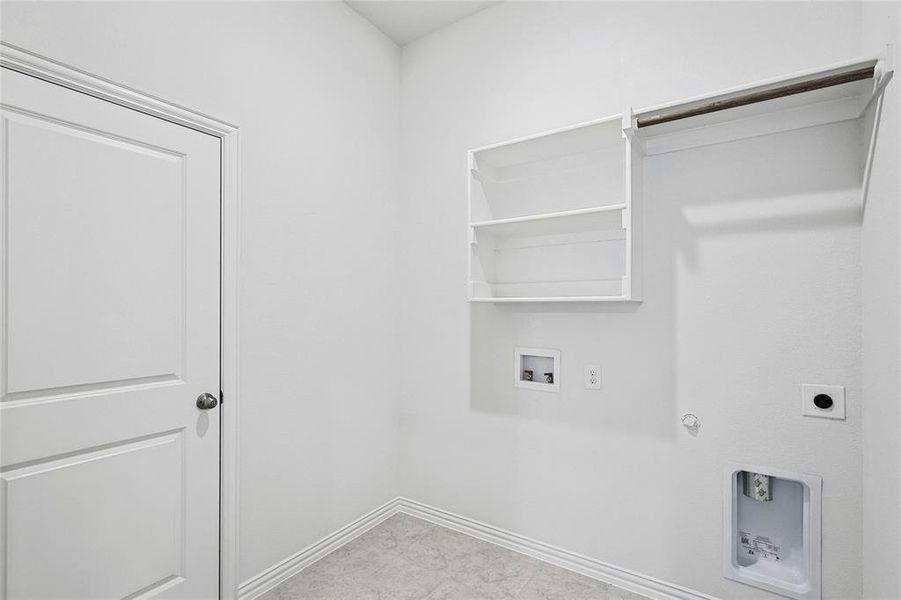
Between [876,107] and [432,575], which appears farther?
[432,575]

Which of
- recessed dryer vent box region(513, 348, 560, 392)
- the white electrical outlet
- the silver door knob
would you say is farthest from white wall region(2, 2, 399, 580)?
the white electrical outlet

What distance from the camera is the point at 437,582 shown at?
2016mm

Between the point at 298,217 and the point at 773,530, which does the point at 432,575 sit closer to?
the point at 773,530

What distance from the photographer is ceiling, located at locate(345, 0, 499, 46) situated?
2396 millimetres

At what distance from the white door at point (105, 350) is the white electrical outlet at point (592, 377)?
1.60 metres

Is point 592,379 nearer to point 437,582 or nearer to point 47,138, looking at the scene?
point 437,582

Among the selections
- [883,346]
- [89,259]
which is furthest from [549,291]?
[89,259]

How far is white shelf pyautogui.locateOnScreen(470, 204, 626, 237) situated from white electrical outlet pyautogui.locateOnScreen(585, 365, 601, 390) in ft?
2.09

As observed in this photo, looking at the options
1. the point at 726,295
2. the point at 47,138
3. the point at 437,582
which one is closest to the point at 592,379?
the point at 726,295

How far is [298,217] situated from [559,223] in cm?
122

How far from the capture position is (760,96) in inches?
60.2

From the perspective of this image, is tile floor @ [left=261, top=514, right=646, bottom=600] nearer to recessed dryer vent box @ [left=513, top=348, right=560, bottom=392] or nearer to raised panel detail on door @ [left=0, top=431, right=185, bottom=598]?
raised panel detail on door @ [left=0, top=431, right=185, bottom=598]

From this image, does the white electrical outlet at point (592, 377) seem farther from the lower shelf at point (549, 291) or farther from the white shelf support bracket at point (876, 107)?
the white shelf support bracket at point (876, 107)

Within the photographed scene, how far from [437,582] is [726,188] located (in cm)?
206
